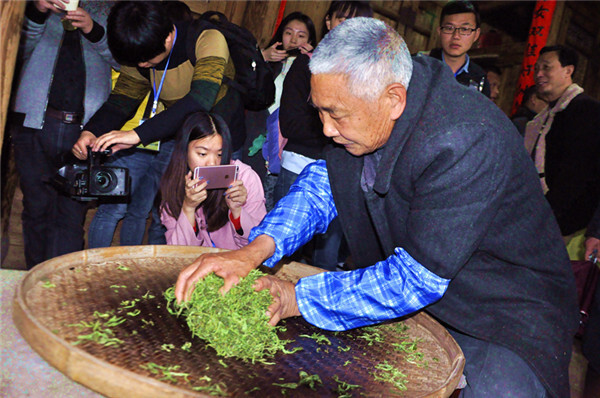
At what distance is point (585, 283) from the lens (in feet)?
9.95

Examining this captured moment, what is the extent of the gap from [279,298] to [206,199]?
1.59 metres

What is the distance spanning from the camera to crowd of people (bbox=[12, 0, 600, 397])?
4.65 feet

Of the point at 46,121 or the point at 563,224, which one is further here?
the point at 563,224

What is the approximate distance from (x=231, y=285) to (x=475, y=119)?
2.90 feet

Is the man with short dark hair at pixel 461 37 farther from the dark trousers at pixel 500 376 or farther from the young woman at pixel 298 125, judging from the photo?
the dark trousers at pixel 500 376

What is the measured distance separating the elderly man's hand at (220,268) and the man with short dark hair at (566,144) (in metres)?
2.85

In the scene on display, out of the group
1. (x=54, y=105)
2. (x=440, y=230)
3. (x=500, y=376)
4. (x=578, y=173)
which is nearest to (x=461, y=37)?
(x=578, y=173)

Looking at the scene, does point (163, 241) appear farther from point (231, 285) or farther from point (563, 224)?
point (563, 224)

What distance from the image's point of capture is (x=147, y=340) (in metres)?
1.27

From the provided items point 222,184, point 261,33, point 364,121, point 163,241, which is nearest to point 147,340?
point 364,121

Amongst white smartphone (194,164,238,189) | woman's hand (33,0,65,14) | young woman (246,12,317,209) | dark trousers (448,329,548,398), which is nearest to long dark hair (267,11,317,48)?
young woman (246,12,317,209)

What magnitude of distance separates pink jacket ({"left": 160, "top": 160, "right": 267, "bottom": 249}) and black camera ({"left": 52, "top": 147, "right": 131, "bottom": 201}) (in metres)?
0.36

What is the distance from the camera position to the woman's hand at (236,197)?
9.62ft

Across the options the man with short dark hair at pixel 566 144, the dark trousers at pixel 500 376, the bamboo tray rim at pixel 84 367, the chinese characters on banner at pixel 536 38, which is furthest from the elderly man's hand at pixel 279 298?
the chinese characters on banner at pixel 536 38
